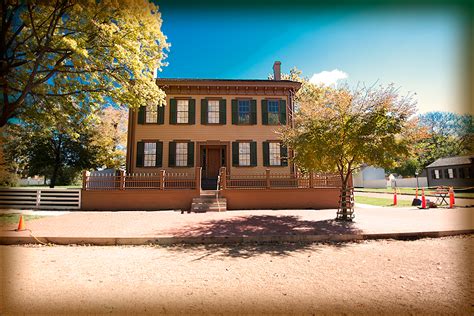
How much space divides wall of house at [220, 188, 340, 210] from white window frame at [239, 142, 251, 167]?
3.62 m

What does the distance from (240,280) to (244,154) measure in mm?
12561

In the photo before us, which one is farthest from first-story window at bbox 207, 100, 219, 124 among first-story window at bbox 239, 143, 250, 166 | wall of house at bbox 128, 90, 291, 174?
first-story window at bbox 239, 143, 250, 166

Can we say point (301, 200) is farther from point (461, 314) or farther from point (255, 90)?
point (461, 314)

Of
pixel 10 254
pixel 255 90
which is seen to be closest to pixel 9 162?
pixel 10 254

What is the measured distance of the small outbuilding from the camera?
27.8 metres

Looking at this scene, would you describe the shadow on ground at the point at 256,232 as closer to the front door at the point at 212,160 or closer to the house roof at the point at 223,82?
the front door at the point at 212,160

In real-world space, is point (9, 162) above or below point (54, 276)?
above

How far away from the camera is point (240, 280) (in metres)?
3.58

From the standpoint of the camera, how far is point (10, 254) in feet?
17.4

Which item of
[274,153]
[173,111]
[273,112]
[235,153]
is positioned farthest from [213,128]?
[274,153]

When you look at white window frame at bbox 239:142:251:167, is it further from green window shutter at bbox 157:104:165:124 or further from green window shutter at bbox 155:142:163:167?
green window shutter at bbox 157:104:165:124

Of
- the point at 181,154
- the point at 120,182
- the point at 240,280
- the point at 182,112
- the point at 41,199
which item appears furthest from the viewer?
the point at 182,112

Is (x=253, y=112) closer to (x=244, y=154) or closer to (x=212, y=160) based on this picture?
(x=244, y=154)

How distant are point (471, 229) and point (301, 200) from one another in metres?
6.84
